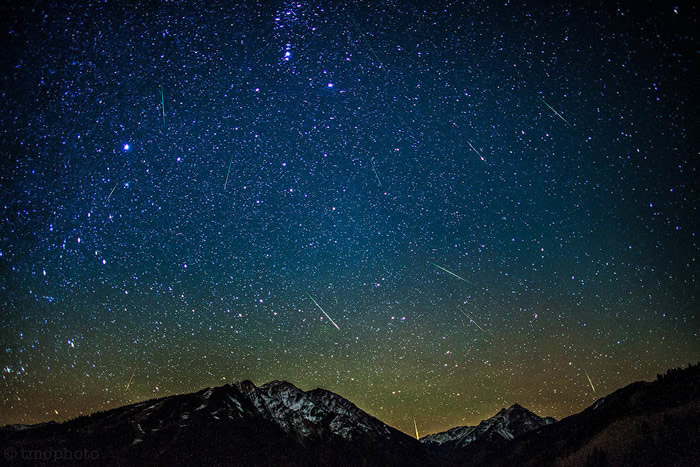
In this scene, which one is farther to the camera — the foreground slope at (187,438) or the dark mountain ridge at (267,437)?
the foreground slope at (187,438)

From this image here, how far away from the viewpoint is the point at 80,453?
4540 inches

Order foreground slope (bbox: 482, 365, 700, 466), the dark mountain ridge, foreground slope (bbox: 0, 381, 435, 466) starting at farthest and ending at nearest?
foreground slope (bbox: 0, 381, 435, 466), the dark mountain ridge, foreground slope (bbox: 482, 365, 700, 466)

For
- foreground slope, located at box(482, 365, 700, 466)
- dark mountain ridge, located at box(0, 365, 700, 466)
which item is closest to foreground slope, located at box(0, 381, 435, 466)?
dark mountain ridge, located at box(0, 365, 700, 466)

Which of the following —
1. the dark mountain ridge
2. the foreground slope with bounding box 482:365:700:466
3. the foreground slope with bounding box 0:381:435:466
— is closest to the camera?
the foreground slope with bounding box 482:365:700:466

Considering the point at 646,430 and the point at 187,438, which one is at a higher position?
the point at 187,438

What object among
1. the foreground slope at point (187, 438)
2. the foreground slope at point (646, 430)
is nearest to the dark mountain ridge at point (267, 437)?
the foreground slope at point (646, 430)

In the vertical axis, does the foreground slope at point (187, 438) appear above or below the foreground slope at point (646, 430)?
above

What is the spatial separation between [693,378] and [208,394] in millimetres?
183553

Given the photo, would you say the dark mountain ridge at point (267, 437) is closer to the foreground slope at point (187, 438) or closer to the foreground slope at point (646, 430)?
the foreground slope at point (646, 430)

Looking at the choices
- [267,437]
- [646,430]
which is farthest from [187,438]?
[646,430]

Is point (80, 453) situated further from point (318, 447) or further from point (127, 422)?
point (318, 447)

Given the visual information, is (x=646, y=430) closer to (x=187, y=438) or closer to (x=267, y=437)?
(x=187, y=438)

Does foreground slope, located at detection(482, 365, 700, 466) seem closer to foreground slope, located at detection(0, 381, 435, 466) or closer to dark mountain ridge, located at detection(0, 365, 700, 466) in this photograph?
dark mountain ridge, located at detection(0, 365, 700, 466)

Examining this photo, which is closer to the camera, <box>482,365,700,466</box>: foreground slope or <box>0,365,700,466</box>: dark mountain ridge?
<box>482,365,700,466</box>: foreground slope
